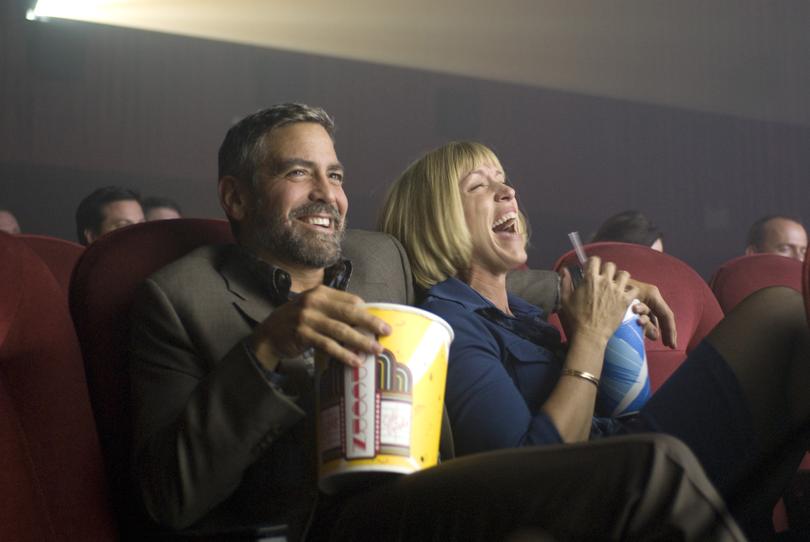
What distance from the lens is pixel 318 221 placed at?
3.86 feet

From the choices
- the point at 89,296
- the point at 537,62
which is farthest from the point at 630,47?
the point at 89,296

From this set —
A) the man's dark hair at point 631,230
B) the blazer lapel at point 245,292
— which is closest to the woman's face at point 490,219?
the blazer lapel at point 245,292

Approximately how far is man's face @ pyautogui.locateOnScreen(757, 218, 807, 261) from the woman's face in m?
2.42

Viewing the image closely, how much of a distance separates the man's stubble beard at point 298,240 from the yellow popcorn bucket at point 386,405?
384 millimetres

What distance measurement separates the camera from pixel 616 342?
110 centimetres

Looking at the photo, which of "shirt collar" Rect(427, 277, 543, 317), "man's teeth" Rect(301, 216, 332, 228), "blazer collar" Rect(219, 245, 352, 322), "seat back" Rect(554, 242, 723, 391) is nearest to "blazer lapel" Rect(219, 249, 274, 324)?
"blazer collar" Rect(219, 245, 352, 322)

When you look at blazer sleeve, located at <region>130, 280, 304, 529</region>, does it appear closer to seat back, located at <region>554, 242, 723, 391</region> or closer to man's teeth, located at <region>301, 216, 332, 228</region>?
man's teeth, located at <region>301, 216, 332, 228</region>

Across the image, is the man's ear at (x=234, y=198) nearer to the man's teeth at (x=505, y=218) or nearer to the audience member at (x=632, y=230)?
the man's teeth at (x=505, y=218)

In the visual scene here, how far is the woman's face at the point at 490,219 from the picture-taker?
127 centimetres

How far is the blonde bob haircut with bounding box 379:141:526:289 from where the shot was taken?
1.24m

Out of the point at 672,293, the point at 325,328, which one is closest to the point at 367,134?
the point at 672,293

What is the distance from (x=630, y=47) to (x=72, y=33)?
3035 millimetres

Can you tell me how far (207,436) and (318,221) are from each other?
388mm

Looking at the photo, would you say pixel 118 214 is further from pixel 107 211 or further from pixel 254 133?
pixel 254 133
